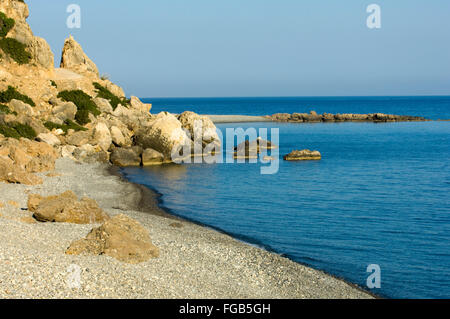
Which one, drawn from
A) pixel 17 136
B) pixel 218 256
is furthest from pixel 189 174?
pixel 218 256

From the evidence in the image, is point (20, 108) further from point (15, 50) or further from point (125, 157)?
point (125, 157)

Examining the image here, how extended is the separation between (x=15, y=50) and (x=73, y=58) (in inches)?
535

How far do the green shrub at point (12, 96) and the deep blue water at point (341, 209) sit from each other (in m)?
15.9

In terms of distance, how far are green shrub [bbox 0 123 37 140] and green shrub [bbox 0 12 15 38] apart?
1915 centimetres

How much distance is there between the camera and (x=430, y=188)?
32.4 meters

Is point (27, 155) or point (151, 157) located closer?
point (27, 155)

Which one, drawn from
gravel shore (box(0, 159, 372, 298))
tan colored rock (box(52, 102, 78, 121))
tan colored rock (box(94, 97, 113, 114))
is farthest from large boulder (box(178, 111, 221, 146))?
gravel shore (box(0, 159, 372, 298))

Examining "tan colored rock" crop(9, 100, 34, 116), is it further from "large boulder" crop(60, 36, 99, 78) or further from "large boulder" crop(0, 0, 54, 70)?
"large boulder" crop(60, 36, 99, 78)

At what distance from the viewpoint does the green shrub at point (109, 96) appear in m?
59.8

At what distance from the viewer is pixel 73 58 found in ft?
221

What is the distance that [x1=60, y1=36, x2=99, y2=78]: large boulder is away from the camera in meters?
66.1

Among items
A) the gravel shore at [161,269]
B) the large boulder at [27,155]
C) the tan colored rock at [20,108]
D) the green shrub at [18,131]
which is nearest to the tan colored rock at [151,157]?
the large boulder at [27,155]

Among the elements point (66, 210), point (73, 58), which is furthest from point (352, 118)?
point (66, 210)

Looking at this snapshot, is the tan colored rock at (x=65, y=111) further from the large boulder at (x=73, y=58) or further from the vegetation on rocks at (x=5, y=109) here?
the large boulder at (x=73, y=58)
